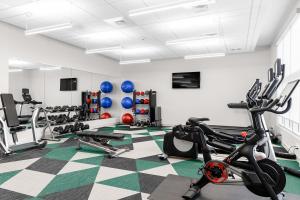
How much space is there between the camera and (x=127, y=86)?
8562mm

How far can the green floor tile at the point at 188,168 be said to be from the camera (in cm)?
297

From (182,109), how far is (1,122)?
244 inches

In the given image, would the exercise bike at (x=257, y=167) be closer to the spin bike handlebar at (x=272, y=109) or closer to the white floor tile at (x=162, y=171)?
the spin bike handlebar at (x=272, y=109)

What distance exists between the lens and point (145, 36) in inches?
218

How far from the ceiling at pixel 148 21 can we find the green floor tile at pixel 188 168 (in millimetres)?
2816

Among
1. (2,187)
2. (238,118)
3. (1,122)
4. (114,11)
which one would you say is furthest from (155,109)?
(2,187)

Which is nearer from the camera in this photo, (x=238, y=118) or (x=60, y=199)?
(x=60, y=199)

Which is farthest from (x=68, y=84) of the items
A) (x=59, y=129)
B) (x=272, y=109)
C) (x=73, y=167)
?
(x=272, y=109)

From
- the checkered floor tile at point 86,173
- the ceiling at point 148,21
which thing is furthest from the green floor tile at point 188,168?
the ceiling at point 148,21

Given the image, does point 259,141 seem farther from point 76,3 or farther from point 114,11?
point 76,3

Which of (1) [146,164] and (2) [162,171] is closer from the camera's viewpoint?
(2) [162,171]

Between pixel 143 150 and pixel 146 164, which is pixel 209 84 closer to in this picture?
pixel 143 150

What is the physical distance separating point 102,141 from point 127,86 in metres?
4.35

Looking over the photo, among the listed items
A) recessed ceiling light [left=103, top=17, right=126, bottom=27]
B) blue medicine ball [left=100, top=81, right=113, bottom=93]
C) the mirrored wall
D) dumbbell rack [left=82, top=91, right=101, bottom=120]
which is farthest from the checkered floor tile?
blue medicine ball [left=100, top=81, right=113, bottom=93]
